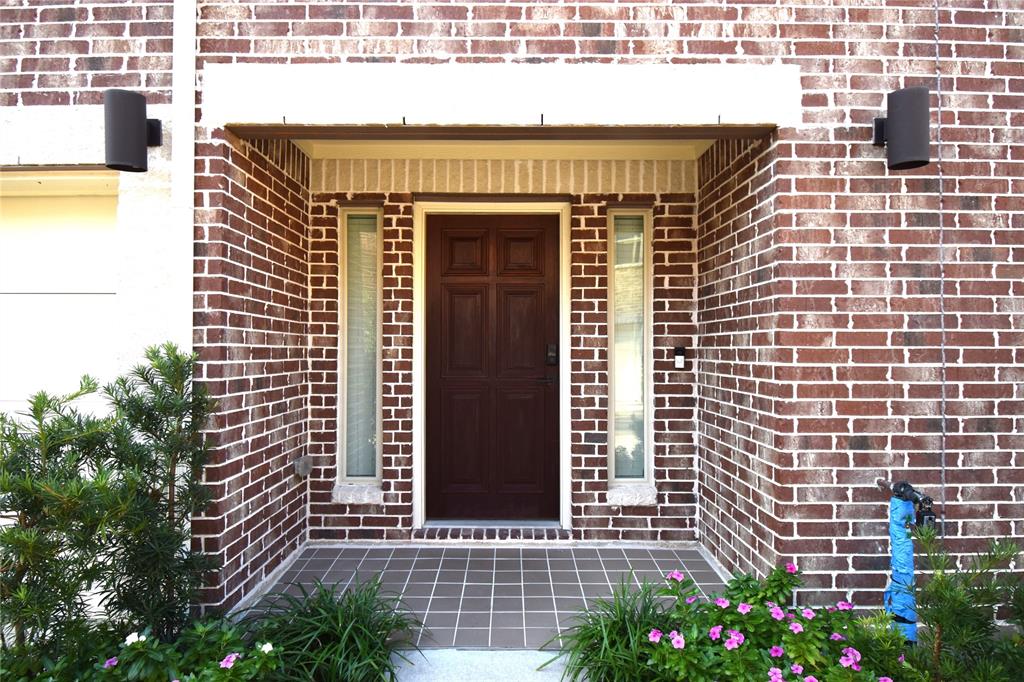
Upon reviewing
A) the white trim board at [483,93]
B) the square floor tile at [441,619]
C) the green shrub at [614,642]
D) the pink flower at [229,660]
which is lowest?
the square floor tile at [441,619]

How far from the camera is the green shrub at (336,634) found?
2664 mm

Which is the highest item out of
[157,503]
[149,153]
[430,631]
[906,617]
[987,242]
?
[149,153]

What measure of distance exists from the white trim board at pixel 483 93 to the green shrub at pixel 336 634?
245cm

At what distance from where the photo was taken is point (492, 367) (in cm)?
470

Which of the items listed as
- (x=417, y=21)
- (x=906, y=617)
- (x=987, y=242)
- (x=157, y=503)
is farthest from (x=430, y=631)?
(x=987, y=242)

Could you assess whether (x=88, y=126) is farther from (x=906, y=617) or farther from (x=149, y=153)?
(x=906, y=617)

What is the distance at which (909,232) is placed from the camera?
3.16 m

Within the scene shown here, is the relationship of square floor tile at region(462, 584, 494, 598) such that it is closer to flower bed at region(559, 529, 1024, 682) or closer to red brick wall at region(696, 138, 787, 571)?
flower bed at region(559, 529, 1024, 682)

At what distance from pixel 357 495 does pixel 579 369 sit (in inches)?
73.1

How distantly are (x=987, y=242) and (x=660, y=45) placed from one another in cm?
198

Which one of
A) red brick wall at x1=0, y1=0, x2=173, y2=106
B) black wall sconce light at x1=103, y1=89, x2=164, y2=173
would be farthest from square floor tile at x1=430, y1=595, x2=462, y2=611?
red brick wall at x1=0, y1=0, x2=173, y2=106

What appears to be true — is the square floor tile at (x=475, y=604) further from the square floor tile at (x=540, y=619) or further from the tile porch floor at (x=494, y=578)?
the square floor tile at (x=540, y=619)

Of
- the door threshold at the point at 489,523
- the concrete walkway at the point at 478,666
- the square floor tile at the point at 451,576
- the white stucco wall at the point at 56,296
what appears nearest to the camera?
the concrete walkway at the point at 478,666

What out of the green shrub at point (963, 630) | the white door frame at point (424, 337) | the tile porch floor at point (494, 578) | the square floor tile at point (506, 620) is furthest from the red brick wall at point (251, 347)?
the green shrub at point (963, 630)
